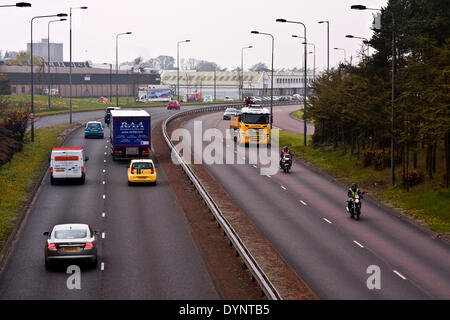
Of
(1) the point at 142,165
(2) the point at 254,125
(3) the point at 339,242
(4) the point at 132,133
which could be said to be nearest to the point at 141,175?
(1) the point at 142,165

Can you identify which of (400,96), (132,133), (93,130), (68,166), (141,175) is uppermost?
(400,96)

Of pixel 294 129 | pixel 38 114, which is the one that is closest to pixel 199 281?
pixel 294 129

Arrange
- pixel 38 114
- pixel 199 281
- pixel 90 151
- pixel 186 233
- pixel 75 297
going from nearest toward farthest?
pixel 75 297 < pixel 199 281 < pixel 186 233 < pixel 90 151 < pixel 38 114

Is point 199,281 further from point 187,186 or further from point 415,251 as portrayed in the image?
point 187,186

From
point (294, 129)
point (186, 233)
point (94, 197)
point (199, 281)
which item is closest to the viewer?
point (199, 281)

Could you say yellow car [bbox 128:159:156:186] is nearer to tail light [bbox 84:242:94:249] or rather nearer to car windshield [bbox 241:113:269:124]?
tail light [bbox 84:242:94:249]

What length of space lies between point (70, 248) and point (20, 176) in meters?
25.0

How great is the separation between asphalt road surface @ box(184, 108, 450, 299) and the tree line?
5028 millimetres

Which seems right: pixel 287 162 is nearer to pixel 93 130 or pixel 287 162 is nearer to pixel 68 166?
pixel 68 166

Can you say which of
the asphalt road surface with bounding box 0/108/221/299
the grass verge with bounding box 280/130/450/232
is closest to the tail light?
the asphalt road surface with bounding box 0/108/221/299

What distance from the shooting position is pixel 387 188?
46.6 metres

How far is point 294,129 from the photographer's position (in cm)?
9431
